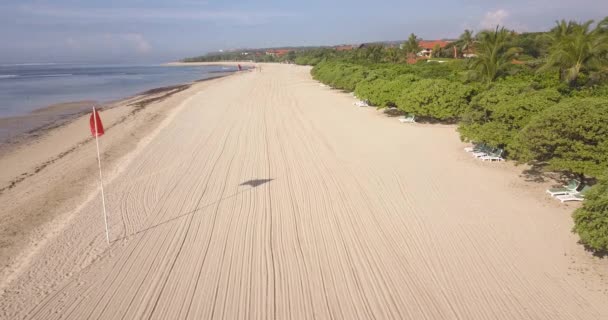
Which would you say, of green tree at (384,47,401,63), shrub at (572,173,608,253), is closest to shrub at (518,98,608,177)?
shrub at (572,173,608,253)

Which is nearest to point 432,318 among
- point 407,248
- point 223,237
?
point 407,248

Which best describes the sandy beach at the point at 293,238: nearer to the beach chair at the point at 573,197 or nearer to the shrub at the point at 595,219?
the beach chair at the point at 573,197

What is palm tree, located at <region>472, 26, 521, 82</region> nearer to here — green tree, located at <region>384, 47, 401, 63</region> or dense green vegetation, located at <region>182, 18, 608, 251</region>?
dense green vegetation, located at <region>182, 18, 608, 251</region>

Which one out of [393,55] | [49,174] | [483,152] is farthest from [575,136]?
[393,55]

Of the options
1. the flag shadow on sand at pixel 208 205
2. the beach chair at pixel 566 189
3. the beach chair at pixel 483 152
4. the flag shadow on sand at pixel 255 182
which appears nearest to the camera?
the flag shadow on sand at pixel 208 205

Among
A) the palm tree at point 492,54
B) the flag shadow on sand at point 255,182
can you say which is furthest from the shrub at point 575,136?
the palm tree at point 492,54

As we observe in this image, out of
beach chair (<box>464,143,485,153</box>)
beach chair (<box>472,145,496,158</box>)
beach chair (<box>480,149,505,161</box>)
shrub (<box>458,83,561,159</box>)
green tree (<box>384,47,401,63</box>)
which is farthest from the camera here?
green tree (<box>384,47,401,63</box>)
